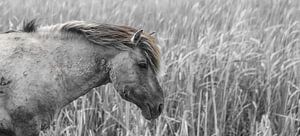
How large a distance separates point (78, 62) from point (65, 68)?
2.4 inches

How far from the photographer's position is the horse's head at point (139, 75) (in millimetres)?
2238

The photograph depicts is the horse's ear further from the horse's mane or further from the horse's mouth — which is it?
the horse's mouth

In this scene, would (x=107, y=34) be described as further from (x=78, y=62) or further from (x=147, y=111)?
(x=147, y=111)

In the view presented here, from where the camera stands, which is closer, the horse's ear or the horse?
the horse

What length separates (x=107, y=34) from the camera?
2.25 metres

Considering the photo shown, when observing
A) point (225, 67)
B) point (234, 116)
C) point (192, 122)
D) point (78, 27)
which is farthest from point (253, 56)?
point (78, 27)

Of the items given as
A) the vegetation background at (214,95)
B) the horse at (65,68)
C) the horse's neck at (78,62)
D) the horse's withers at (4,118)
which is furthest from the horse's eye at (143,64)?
the vegetation background at (214,95)

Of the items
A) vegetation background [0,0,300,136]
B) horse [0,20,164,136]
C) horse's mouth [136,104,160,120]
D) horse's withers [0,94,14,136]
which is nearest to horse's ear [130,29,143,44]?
horse [0,20,164,136]

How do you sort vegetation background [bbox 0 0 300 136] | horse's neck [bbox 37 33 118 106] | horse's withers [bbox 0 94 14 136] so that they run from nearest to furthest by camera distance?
horse's withers [bbox 0 94 14 136]
horse's neck [bbox 37 33 118 106]
vegetation background [bbox 0 0 300 136]

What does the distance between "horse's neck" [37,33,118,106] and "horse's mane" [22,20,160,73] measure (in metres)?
0.03

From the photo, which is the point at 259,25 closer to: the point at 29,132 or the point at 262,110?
the point at 262,110

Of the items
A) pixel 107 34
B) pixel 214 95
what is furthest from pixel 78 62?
pixel 214 95

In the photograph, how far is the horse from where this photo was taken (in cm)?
210

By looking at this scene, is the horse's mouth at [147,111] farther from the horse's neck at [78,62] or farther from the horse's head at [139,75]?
the horse's neck at [78,62]
